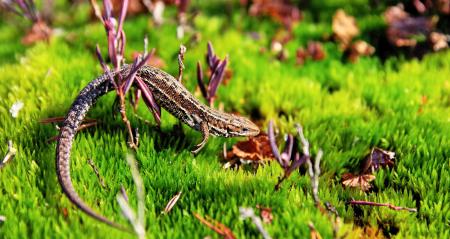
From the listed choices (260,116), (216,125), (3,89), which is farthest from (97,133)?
(260,116)

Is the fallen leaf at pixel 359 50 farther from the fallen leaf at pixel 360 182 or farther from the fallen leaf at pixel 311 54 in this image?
the fallen leaf at pixel 360 182

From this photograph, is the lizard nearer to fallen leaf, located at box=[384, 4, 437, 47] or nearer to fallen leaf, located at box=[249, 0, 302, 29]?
fallen leaf, located at box=[384, 4, 437, 47]

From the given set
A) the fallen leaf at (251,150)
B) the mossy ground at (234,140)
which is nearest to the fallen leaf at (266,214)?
the mossy ground at (234,140)

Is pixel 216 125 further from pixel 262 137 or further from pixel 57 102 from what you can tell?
pixel 57 102

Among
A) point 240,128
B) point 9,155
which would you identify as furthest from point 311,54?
point 9,155

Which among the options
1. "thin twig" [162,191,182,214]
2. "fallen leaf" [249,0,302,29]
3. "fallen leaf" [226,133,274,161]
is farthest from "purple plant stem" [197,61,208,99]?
"fallen leaf" [249,0,302,29]
